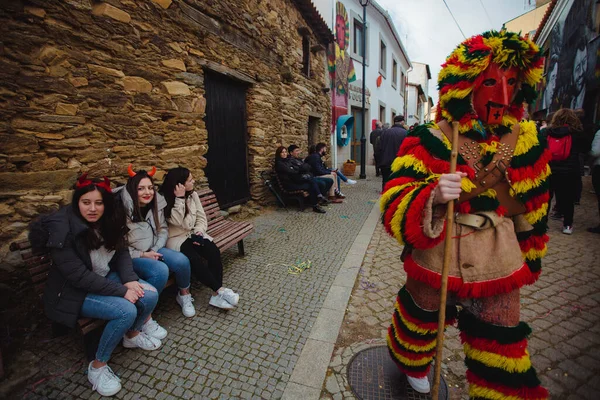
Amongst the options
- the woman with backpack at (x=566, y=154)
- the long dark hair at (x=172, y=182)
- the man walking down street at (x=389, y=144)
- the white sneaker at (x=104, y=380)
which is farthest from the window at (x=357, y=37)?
the white sneaker at (x=104, y=380)

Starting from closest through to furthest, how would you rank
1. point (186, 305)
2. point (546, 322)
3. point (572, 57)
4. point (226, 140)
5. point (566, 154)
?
point (546, 322)
point (186, 305)
point (566, 154)
point (226, 140)
point (572, 57)

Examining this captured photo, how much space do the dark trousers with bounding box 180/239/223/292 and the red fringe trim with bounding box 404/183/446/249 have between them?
2054mm

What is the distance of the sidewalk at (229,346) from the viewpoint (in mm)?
1985

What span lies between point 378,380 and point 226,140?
4.59 meters

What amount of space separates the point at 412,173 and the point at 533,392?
1.22 meters

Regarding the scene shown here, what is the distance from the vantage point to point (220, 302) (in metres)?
2.83

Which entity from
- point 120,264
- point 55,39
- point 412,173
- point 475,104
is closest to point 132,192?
point 120,264

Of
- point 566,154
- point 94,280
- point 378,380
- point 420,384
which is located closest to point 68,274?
point 94,280

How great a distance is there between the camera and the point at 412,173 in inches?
61.3

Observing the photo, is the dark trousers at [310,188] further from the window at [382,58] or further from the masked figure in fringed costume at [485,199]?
the window at [382,58]

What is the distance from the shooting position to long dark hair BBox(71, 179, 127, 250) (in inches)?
86.3

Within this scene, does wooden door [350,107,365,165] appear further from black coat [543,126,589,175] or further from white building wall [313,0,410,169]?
black coat [543,126,589,175]

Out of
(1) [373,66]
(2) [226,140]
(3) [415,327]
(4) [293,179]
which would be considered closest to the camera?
(3) [415,327]

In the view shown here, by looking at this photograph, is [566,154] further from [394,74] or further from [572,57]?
[394,74]
